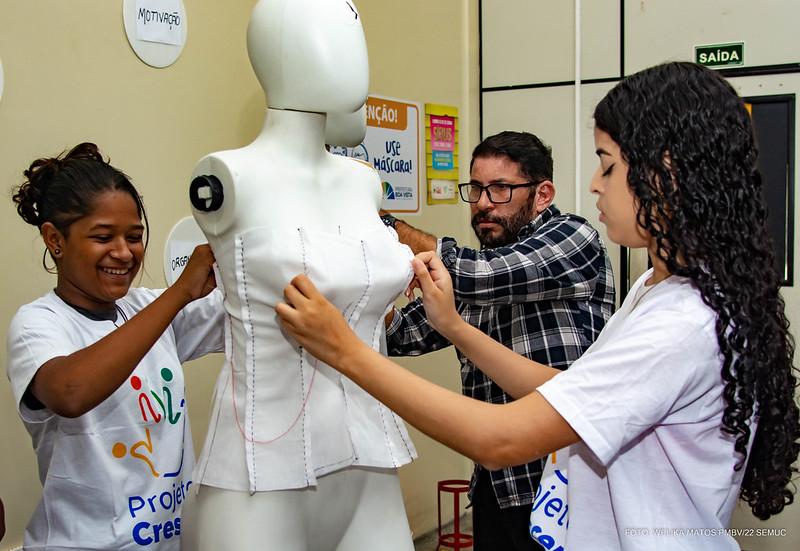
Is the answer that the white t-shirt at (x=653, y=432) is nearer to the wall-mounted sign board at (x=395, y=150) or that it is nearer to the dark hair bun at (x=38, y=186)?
the dark hair bun at (x=38, y=186)

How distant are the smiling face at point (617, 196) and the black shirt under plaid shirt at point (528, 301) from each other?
76cm

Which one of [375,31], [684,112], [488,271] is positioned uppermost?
[375,31]

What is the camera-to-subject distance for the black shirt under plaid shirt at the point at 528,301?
2121 millimetres

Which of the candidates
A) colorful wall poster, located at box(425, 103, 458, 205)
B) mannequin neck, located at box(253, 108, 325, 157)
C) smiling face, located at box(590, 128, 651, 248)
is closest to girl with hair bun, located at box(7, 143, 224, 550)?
mannequin neck, located at box(253, 108, 325, 157)

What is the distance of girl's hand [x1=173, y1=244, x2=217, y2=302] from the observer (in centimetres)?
151

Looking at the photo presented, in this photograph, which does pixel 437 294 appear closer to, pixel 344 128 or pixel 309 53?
pixel 344 128

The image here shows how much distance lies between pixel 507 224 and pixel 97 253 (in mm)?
1230

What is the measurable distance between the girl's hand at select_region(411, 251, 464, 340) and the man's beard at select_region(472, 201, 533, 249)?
816 millimetres

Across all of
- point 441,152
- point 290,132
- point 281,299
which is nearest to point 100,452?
point 281,299

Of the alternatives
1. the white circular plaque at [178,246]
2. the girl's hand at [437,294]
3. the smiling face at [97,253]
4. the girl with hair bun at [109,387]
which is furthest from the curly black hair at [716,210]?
the white circular plaque at [178,246]

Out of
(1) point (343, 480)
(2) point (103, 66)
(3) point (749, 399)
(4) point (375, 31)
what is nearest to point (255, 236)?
(1) point (343, 480)

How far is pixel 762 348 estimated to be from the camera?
1.25 metres

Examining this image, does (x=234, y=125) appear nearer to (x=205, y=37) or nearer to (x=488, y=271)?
(x=205, y=37)

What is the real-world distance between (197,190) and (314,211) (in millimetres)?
208
